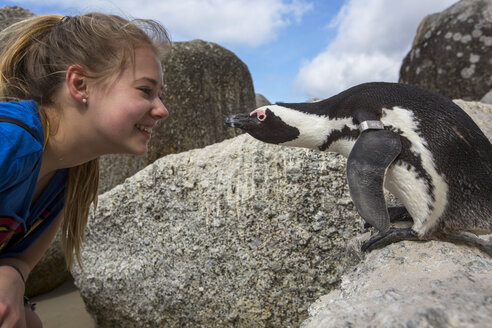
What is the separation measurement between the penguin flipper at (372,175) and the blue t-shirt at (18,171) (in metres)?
0.64

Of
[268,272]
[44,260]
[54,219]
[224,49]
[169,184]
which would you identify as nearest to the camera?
[54,219]

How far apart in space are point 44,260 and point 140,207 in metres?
0.99

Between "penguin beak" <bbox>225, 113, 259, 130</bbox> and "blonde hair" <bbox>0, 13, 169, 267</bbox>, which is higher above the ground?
"blonde hair" <bbox>0, 13, 169, 267</bbox>

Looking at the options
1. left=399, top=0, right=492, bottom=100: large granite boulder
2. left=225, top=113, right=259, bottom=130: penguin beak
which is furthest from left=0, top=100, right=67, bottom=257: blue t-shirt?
left=399, top=0, right=492, bottom=100: large granite boulder

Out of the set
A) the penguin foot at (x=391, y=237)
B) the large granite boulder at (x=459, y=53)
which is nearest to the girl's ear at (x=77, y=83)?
the penguin foot at (x=391, y=237)

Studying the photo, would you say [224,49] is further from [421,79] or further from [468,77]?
[468,77]

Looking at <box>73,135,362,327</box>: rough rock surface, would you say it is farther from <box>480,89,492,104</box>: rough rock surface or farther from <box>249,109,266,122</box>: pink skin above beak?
<box>480,89,492,104</box>: rough rock surface

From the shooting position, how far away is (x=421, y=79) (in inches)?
107

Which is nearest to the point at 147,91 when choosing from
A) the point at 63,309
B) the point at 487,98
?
the point at 63,309

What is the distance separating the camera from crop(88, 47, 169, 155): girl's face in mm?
825

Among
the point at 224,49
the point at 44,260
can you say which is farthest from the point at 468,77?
the point at 44,260

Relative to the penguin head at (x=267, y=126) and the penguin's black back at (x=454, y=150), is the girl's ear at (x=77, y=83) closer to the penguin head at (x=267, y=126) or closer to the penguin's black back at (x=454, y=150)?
the penguin head at (x=267, y=126)

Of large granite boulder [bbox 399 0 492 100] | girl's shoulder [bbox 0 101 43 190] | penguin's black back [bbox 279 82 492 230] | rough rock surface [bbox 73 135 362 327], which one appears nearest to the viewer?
girl's shoulder [bbox 0 101 43 190]

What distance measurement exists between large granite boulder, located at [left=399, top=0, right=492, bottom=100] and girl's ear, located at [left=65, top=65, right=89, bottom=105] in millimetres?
2540
